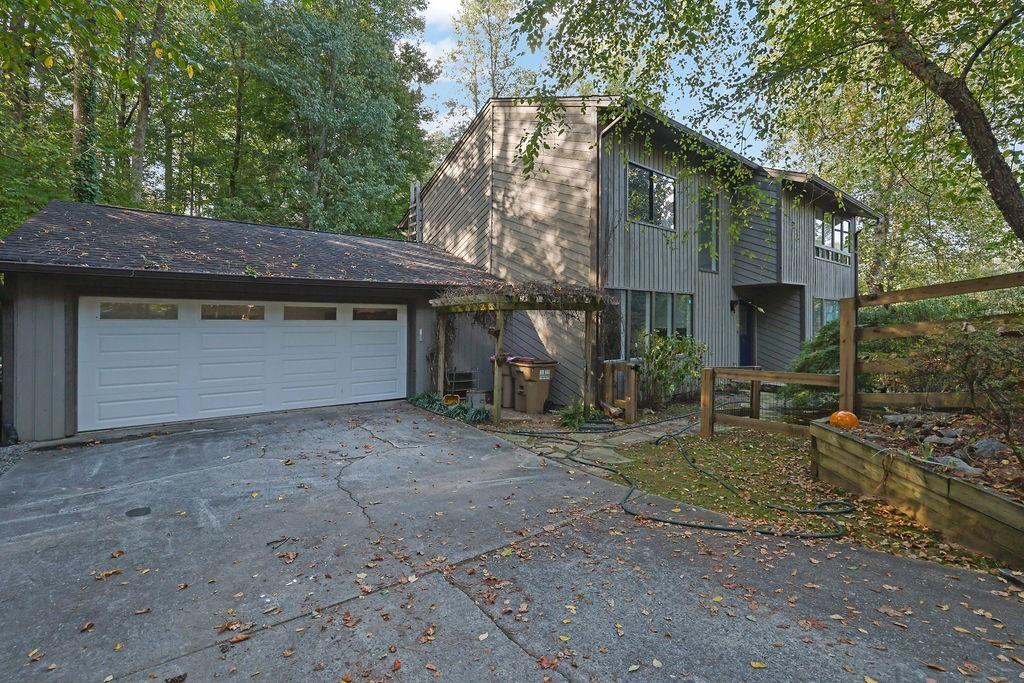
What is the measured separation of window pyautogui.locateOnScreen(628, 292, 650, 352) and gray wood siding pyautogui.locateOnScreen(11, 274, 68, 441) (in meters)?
9.13

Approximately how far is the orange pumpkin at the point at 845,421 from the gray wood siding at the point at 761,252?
25.2 feet

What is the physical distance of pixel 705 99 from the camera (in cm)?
586

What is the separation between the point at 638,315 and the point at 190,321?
318 inches

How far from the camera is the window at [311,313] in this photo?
27.9ft

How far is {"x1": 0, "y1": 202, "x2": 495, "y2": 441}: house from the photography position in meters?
6.39

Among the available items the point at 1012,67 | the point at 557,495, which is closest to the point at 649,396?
the point at 557,495

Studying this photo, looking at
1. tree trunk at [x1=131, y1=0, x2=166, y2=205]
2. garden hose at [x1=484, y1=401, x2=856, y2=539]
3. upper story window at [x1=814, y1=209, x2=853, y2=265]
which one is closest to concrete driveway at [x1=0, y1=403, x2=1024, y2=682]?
garden hose at [x1=484, y1=401, x2=856, y2=539]

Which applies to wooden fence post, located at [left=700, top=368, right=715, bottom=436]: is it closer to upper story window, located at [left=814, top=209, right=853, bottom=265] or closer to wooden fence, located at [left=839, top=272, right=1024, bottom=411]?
wooden fence, located at [left=839, top=272, right=1024, bottom=411]

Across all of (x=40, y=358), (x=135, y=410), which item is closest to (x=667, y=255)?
(x=135, y=410)

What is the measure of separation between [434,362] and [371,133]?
11236 mm

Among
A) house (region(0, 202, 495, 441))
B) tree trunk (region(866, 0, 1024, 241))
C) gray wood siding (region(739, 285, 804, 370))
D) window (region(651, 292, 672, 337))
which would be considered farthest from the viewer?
gray wood siding (region(739, 285, 804, 370))

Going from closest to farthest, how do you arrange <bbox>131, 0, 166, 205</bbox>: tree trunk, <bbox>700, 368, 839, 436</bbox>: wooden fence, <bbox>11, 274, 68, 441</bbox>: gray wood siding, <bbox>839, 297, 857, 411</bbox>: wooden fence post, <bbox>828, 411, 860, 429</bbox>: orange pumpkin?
<bbox>828, 411, 860, 429</bbox>: orange pumpkin
<bbox>839, 297, 857, 411</bbox>: wooden fence post
<bbox>700, 368, 839, 436</bbox>: wooden fence
<bbox>11, 274, 68, 441</bbox>: gray wood siding
<bbox>131, 0, 166, 205</bbox>: tree trunk

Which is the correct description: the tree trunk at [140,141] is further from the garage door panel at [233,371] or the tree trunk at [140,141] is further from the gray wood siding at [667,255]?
the gray wood siding at [667,255]

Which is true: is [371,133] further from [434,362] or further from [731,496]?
[731,496]
